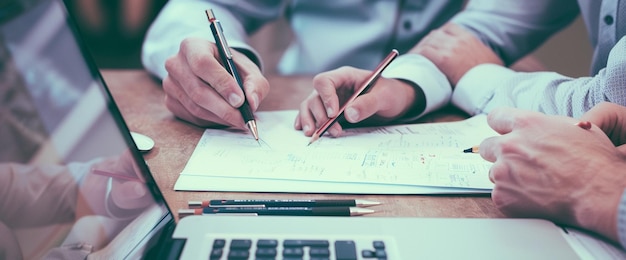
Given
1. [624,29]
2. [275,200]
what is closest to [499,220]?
[275,200]

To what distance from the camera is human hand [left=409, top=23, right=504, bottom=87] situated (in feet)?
2.61

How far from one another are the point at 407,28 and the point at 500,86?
1.16ft

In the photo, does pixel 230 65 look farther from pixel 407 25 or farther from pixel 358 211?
pixel 407 25

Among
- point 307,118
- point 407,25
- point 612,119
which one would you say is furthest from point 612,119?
point 407,25

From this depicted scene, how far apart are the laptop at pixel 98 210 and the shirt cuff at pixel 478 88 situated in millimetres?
311

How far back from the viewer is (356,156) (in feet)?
1.80

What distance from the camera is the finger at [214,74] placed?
1.94ft

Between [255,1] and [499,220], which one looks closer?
[499,220]

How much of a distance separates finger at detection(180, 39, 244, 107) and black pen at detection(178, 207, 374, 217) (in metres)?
0.20

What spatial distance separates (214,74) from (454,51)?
0.45m

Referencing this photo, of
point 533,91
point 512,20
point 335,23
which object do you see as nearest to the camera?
point 533,91

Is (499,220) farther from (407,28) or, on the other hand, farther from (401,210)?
(407,28)

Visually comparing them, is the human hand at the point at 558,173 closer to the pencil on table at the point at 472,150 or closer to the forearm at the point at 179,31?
the pencil on table at the point at 472,150

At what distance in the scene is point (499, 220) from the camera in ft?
1.38
